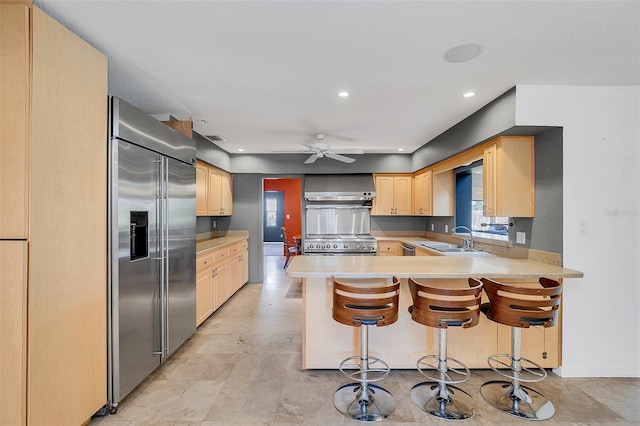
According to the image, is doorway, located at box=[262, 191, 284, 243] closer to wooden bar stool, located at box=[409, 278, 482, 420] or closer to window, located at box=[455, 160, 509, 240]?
window, located at box=[455, 160, 509, 240]

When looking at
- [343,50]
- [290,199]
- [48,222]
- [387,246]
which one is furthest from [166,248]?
[290,199]

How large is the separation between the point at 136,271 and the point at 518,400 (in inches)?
115

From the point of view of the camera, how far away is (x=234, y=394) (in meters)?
2.25

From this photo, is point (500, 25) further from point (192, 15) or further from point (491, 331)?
point (491, 331)

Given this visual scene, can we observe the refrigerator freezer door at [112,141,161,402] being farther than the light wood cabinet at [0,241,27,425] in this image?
Yes

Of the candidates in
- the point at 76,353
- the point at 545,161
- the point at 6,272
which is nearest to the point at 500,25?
the point at 545,161

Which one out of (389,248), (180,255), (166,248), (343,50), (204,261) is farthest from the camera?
(389,248)

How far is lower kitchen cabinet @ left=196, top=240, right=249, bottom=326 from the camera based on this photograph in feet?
11.3

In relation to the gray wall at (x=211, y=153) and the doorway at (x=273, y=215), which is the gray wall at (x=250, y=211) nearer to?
the gray wall at (x=211, y=153)

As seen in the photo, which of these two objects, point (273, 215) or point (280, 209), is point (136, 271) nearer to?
point (280, 209)

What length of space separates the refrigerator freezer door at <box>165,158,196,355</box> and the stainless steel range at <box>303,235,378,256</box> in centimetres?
→ 244

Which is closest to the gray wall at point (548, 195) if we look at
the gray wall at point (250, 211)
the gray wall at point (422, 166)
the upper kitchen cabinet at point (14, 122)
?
the gray wall at point (422, 166)

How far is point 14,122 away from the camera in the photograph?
1.46 m

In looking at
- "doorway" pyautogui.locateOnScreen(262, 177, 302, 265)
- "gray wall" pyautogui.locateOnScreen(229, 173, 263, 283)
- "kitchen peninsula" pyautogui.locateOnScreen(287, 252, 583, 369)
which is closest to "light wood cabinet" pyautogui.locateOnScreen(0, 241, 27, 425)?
"kitchen peninsula" pyautogui.locateOnScreen(287, 252, 583, 369)
